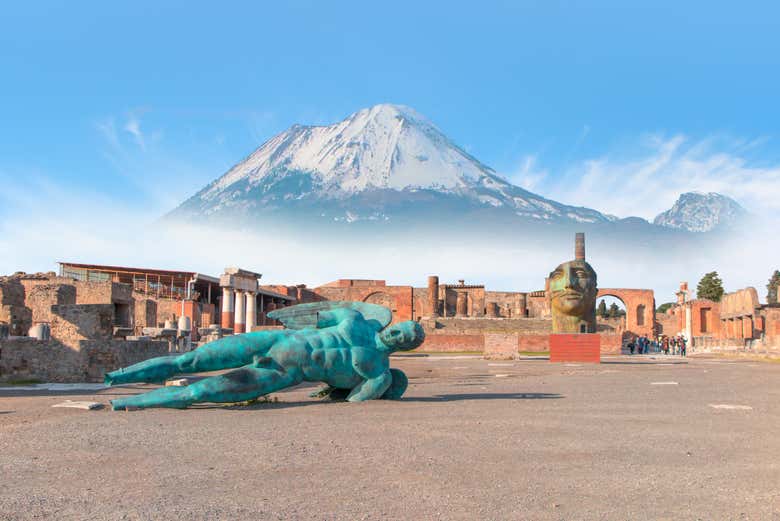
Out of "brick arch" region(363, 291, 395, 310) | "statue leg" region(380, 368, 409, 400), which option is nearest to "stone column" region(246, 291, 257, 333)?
"brick arch" region(363, 291, 395, 310)

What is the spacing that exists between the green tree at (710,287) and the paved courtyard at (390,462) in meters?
69.1

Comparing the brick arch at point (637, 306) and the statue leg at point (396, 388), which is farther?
the brick arch at point (637, 306)

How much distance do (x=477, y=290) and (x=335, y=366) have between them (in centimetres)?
5922

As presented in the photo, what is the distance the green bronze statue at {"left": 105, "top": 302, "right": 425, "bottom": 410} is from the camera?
8453mm

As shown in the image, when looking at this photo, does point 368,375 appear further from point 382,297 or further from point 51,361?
point 382,297

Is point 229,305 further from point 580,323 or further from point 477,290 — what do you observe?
point 477,290

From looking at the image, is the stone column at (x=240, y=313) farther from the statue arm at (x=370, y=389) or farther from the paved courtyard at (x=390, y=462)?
the statue arm at (x=370, y=389)

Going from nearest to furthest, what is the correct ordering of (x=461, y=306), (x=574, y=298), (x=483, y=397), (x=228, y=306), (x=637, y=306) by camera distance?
(x=483, y=397) < (x=574, y=298) < (x=228, y=306) < (x=461, y=306) < (x=637, y=306)

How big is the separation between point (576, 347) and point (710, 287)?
5366 centimetres

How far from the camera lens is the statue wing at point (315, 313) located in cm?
999

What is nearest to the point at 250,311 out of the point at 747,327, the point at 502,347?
the point at 502,347

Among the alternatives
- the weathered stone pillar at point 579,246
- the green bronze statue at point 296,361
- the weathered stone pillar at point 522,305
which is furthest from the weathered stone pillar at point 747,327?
the green bronze statue at point 296,361

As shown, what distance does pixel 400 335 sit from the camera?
951 centimetres

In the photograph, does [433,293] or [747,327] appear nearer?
[747,327]
